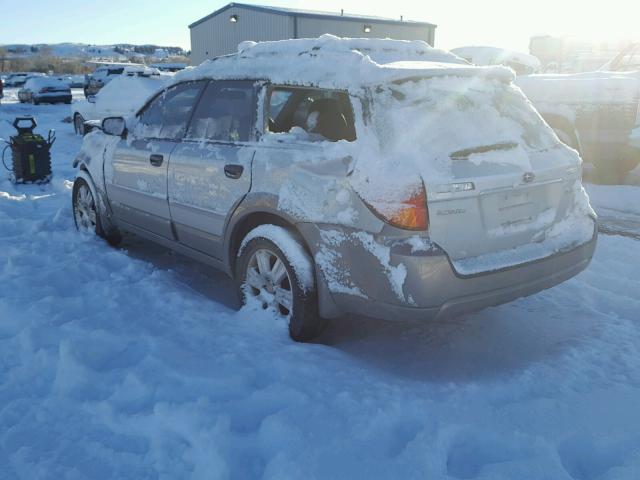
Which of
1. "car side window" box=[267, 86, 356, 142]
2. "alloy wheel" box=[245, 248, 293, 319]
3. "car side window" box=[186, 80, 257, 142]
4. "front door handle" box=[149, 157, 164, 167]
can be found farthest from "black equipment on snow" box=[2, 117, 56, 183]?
"alloy wheel" box=[245, 248, 293, 319]

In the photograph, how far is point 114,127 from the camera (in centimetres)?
533

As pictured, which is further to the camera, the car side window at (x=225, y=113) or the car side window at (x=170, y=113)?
the car side window at (x=170, y=113)

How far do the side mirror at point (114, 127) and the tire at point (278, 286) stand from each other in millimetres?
2054

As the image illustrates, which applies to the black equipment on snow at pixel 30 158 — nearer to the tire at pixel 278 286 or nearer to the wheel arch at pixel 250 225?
the wheel arch at pixel 250 225

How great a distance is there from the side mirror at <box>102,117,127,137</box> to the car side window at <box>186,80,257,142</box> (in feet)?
3.45

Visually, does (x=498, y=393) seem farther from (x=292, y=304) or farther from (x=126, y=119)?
(x=126, y=119)

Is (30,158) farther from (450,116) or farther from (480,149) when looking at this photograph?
(480,149)

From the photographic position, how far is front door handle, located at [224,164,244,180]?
3.96 metres

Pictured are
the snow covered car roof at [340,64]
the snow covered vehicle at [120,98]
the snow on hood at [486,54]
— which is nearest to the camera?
the snow covered car roof at [340,64]

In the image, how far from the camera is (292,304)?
3699 millimetres

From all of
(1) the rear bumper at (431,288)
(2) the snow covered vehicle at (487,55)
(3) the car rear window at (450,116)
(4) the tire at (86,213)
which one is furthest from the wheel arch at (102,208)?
(2) the snow covered vehicle at (487,55)

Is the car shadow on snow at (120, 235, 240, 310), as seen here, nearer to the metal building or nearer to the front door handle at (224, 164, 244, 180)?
the front door handle at (224, 164, 244, 180)

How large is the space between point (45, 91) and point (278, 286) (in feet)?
104

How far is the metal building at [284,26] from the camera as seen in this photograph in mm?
24781
